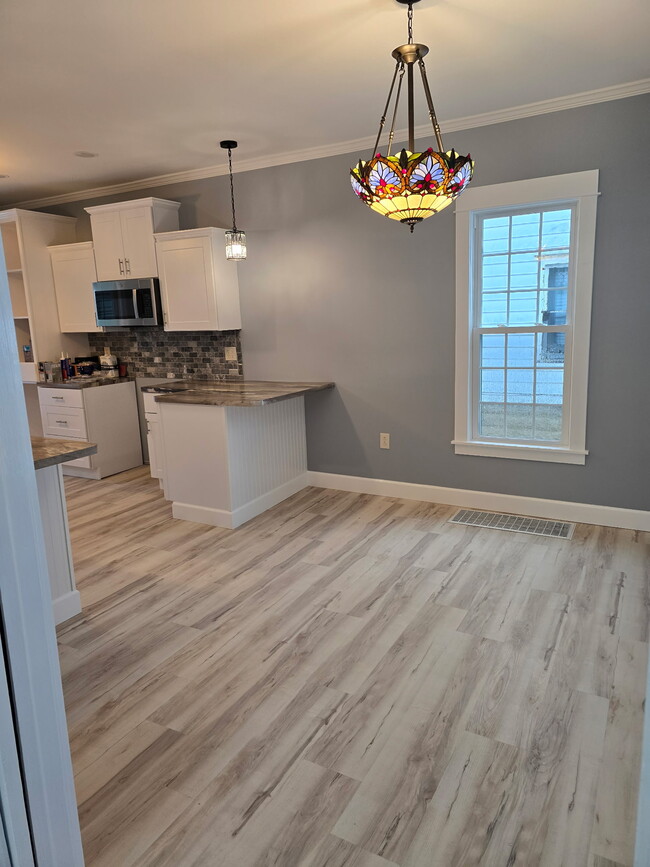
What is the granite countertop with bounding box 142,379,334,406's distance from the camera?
12.2ft

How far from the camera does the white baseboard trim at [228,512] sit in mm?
3904

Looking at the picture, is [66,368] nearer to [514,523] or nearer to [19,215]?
[19,215]

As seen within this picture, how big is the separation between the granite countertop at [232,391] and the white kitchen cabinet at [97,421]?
→ 0.63m

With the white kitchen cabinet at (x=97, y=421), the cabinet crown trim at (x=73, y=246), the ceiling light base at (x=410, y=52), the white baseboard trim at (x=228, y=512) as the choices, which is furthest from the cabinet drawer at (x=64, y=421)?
the ceiling light base at (x=410, y=52)

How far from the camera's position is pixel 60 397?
5129 millimetres

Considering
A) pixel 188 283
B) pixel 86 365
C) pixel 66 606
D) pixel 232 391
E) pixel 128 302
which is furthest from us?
pixel 86 365

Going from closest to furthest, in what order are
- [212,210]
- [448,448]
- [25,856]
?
[25,856] < [448,448] < [212,210]

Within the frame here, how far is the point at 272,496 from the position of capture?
432cm

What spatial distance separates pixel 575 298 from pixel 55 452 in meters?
3.00

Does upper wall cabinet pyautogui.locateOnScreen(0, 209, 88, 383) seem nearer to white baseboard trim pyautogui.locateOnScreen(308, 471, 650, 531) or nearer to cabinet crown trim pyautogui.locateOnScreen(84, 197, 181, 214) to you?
cabinet crown trim pyautogui.locateOnScreen(84, 197, 181, 214)

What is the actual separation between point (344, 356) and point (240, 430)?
1.03 m

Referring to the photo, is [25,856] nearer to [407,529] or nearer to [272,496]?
[407,529]

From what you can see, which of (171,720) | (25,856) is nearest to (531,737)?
(171,720)

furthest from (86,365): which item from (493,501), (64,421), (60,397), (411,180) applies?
(411,180)
